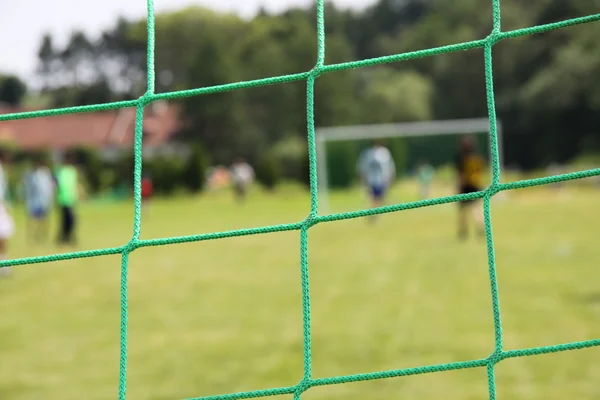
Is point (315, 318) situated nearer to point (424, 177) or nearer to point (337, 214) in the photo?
point (337, 214)

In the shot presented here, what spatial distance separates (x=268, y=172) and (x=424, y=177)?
11905mm

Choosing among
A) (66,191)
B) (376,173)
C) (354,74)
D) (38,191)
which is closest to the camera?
(66,191)

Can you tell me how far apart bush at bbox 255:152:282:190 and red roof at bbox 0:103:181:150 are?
16564 mm

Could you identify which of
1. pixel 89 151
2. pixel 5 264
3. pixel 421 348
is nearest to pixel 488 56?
pixel 5 264

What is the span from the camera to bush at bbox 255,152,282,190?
110 feet

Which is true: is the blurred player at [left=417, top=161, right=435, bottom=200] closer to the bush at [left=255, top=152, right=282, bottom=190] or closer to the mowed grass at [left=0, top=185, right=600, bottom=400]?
the mowed grass at [left=0, top=185, right=600, bottom=400]

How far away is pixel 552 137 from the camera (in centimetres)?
3538

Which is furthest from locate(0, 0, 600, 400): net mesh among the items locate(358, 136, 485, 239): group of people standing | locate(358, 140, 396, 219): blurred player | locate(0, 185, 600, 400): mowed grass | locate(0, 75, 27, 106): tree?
locate(0, 75, 27, 106): tree

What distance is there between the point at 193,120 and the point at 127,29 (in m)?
19.8

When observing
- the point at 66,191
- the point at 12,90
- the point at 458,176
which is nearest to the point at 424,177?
the point at 458,176

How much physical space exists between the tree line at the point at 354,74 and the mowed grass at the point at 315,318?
498 inches

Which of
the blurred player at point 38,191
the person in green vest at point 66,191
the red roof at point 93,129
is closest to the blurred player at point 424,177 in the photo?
the person in green vest at point 66,191

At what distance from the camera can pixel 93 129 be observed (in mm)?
53938

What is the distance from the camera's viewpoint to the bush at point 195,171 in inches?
1313
